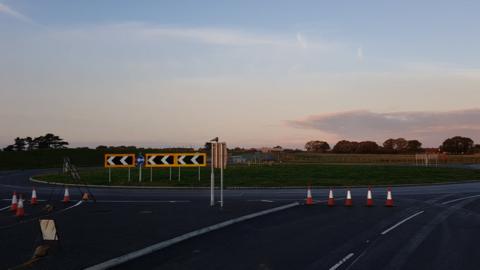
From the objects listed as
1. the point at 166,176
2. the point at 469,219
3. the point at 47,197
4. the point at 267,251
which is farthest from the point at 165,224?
the point at 166,176

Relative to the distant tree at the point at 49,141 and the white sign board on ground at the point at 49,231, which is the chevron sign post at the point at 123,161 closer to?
the white sign board on ground at the point at 49,231

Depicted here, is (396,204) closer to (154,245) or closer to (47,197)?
(154,245)

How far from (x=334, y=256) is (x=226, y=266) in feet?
7.43

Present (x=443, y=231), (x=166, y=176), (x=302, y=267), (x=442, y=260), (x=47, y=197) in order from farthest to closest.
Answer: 1. (x=166, y=176)
2. (x=47, y=197)
3. (x=443, y=231)
4. (x=442, y=260)
5. (x=302, y=267)

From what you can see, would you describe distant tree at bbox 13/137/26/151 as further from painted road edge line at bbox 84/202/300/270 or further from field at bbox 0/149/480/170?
painted road edge line at bbox 84/202/300/270

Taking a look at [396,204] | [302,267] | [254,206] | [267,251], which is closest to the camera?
[302,267]

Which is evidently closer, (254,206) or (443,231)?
(443,231)

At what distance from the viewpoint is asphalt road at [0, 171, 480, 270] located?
30.6 ft

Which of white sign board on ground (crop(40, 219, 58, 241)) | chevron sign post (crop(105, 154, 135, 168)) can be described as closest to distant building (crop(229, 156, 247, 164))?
chevron sign post (crop(105, 154, 135, 168))

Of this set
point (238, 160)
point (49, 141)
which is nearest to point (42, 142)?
point (49, 141)

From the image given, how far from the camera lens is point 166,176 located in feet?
130

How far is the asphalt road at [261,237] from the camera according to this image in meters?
9.34

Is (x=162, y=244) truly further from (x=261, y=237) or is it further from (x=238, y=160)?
(x=238, y=160)

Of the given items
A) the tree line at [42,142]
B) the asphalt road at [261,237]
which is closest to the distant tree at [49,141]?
the tree line at [42,142]
